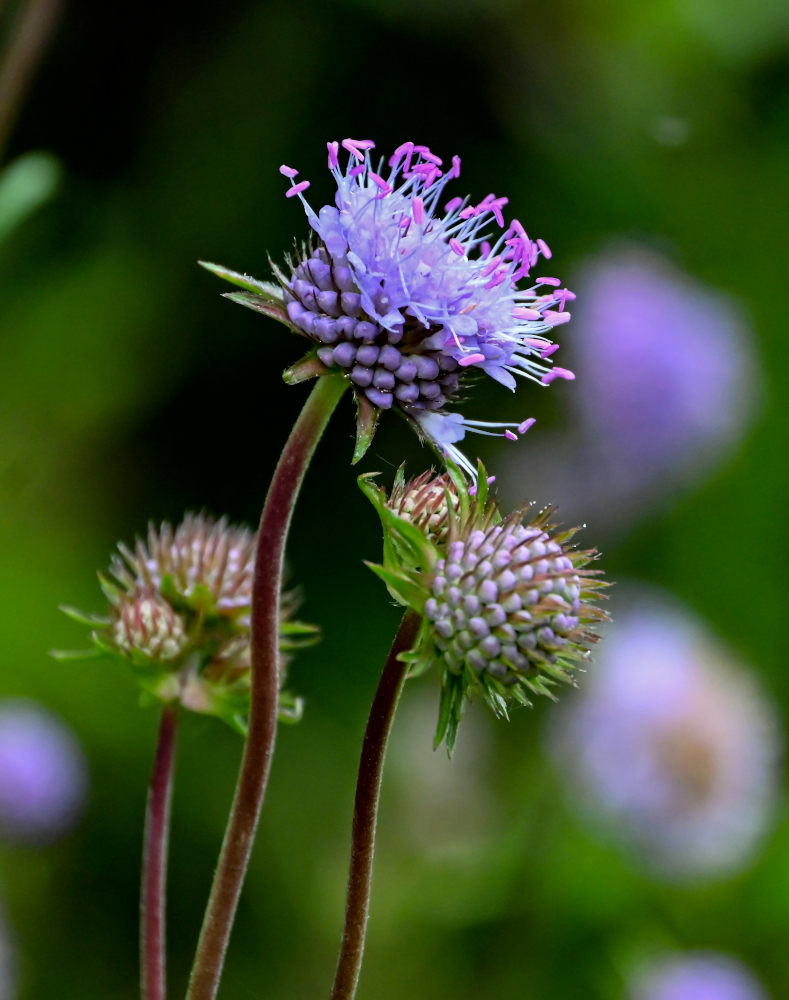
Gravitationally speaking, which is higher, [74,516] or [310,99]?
[310,99]

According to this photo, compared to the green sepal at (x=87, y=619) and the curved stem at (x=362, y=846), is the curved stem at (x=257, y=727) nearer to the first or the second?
the curved stem at (x=362, y=846)

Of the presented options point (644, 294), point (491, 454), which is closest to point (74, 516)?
point (491, 454)

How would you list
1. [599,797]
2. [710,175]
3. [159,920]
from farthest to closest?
[710,175]
[599,797]
[159,920]

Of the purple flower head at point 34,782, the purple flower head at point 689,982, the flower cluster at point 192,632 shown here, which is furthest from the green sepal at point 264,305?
the purple flower head at point 689,982

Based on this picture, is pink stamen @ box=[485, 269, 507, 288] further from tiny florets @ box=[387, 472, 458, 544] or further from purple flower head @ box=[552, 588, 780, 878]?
purple flower head @ box=[552, 588, 780, 878]

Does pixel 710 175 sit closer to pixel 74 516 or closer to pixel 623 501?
pixel 623 501

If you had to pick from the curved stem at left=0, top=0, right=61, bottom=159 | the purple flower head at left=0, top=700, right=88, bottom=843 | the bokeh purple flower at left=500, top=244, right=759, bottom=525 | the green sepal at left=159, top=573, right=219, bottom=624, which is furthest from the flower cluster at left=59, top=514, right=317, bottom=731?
the bokeh purple flower at left=500, top=244, right=759, bottom=525
